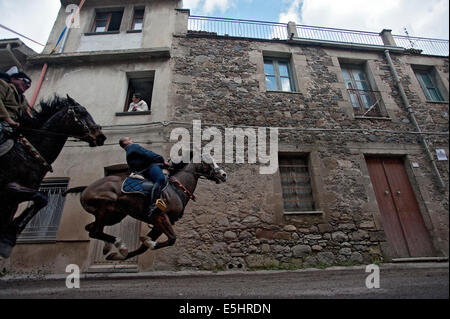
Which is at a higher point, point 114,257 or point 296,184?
point 296,184

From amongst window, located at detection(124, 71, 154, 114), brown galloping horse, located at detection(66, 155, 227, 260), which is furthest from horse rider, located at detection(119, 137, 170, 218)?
window, located at detection(124, 71, 154, 114)

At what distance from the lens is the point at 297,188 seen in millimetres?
5551

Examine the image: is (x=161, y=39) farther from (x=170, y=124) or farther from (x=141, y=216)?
(x=141, y=216)

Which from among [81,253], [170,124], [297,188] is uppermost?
[170,124]

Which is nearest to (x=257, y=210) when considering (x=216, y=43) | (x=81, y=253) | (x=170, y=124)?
(x=170, y=124)

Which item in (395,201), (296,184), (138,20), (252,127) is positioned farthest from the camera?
(138,20)

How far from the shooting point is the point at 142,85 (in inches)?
268

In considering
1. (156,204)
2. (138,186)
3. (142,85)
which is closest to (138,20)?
(142,85)

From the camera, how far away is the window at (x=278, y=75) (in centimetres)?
700

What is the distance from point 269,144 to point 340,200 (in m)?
2.25

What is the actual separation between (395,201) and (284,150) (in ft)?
8.47

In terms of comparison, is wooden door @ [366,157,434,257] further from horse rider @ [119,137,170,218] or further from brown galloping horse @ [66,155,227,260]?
horse rider @ [119,137,170,218]

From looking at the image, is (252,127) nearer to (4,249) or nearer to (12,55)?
(4,249)

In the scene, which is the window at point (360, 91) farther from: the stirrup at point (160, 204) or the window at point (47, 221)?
the window at point (47, 221)
